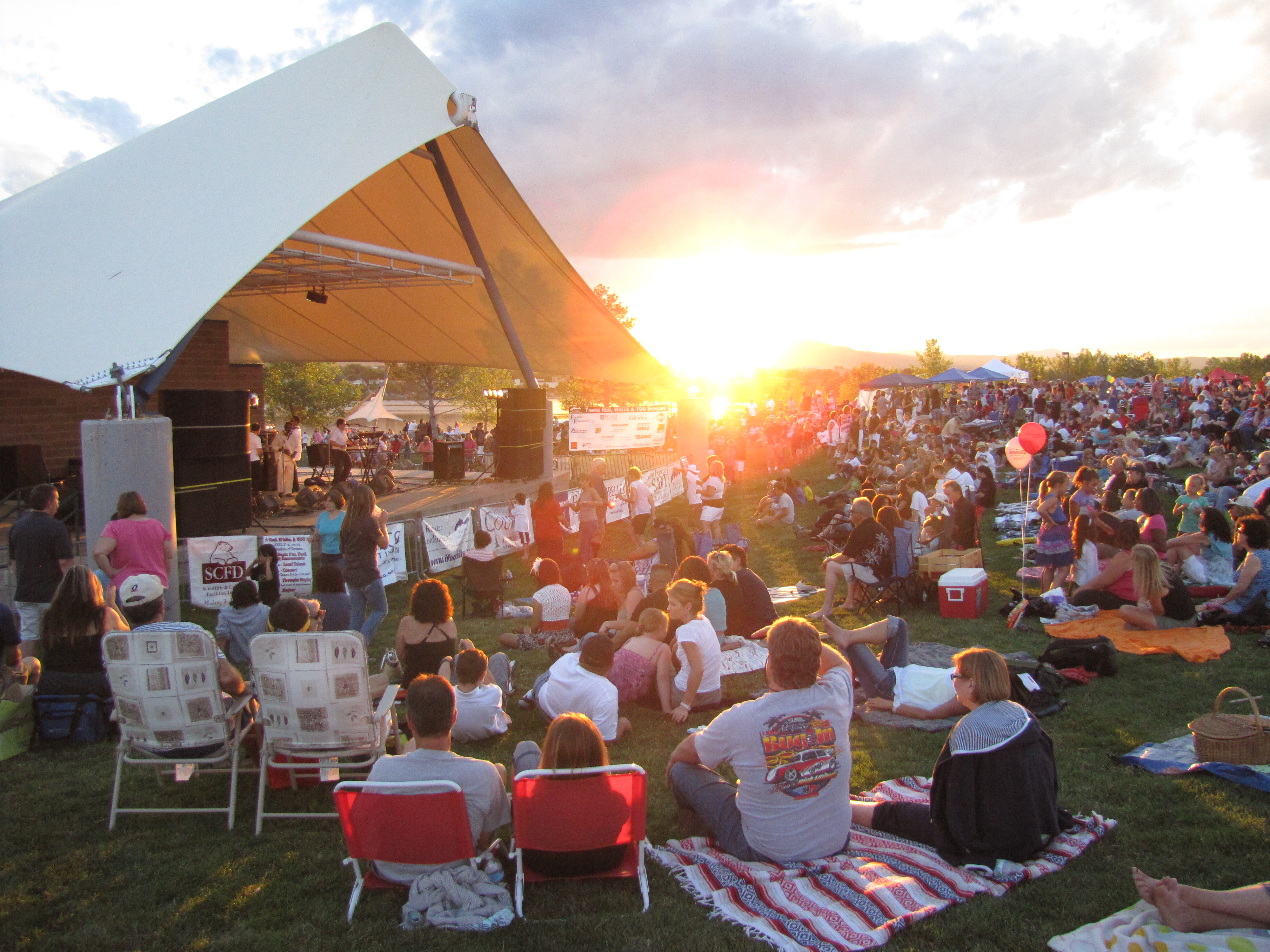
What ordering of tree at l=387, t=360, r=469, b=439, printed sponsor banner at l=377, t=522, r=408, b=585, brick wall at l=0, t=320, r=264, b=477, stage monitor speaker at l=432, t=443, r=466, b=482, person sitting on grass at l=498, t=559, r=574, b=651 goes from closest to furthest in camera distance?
person sitting on grass at l=498, t=559, r=574, b=651
printed sponsor banner at l=377, t=522, r=408, b=585
brick wall at l=0, t=320, r=264, b=477
stage monitor speaker at l=432, t=443, r=466, b=482
tree at l=387, t=360, r=469, b=439

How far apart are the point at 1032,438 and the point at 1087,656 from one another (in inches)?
239

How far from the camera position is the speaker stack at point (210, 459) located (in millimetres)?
9961

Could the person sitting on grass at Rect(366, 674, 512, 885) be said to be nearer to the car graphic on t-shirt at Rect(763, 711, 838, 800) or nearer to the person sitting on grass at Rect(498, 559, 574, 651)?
the car graphic on t-shirt at Rect(763, 711, 838, 800)

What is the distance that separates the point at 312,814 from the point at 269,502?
423 inches

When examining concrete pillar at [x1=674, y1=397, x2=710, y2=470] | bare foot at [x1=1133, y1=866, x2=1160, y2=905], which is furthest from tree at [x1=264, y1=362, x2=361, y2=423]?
bare foot at [x1=1133, y1=866, x2=1160, y2=905]

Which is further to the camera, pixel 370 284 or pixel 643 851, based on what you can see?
pixel 370 284

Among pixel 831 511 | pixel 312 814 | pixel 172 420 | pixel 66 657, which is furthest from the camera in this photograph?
pixel 831 511

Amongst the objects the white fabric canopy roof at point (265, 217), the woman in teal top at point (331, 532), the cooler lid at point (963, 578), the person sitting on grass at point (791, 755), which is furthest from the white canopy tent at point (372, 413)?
the person sitting on grass at point (791, 755)

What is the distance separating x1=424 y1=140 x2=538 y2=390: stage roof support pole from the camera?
37.0 ft

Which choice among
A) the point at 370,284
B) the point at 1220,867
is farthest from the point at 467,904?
the point at 370,284

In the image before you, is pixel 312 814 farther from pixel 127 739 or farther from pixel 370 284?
pixel 370 284

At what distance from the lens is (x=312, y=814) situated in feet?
13.8

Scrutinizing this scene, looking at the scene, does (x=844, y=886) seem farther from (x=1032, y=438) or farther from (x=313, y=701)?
(x=1032, y=438)

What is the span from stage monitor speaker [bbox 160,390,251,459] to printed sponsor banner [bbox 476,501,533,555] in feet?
11.3
